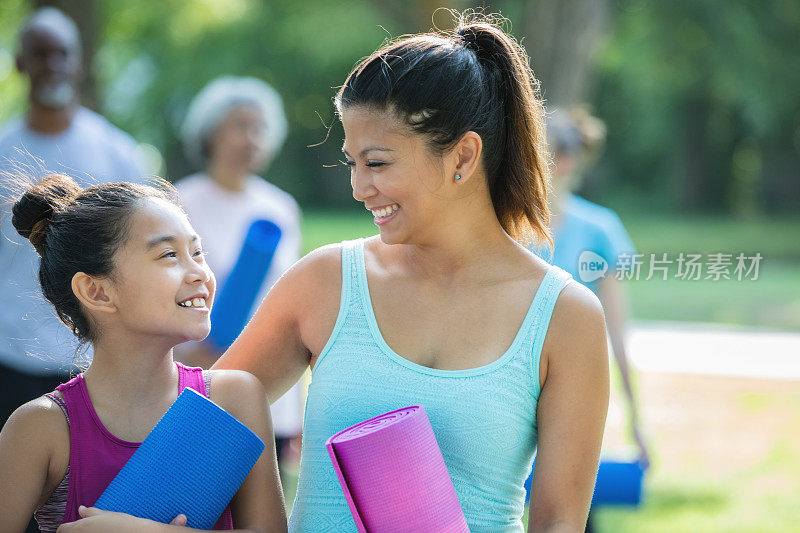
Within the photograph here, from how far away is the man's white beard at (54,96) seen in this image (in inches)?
141

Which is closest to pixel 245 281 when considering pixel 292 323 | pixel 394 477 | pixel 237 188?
pixel 292 323

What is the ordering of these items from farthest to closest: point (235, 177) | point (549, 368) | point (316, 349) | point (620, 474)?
point (235, 177) → point (620, 474) → point (316, 349) → point (549, 368)

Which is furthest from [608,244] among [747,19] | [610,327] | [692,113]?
[692,113]

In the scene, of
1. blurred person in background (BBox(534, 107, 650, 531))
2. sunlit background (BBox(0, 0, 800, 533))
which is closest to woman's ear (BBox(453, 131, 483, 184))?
blurred person in background (BBox(534, 107, 650, 531))

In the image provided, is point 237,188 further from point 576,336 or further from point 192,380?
point 576,336

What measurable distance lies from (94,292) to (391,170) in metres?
0.59

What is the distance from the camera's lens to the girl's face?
1.69 metres

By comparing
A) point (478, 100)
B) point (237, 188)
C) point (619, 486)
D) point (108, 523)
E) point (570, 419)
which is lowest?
point (619, 486)

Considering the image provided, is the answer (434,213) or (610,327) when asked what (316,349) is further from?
(610,327)

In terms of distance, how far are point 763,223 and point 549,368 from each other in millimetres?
23117

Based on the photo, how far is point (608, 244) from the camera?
379 cm

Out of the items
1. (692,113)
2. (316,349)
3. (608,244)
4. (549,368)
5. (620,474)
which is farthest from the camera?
(692,113)

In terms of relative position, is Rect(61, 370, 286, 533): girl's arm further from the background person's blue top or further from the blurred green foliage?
the blurred green foliage

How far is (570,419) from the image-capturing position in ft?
5.41
